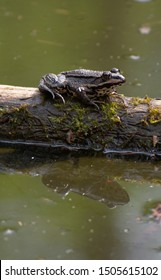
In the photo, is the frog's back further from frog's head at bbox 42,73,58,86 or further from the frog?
frog's head at bbox 42,73,58,86

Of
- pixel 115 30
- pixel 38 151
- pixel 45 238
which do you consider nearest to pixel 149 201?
pixel 45 238

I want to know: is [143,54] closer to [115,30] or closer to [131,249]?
[115,30]

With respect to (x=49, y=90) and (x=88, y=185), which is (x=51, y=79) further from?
(x=88, y=185)

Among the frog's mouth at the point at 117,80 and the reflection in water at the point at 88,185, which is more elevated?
the frog's mouth at the point at 117,80

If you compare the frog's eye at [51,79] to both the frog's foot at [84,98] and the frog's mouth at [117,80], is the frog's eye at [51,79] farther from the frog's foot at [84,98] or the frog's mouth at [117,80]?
the frog's mouth at [117,80]

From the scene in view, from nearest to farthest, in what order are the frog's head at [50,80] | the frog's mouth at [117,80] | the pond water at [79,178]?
1. the pond water at [79,178]
2. the frog's mouth at [117,80]
3. the frog's head at [50,80]

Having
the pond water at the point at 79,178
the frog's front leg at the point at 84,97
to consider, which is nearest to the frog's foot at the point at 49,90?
the frog's front leg at the point at 84,97

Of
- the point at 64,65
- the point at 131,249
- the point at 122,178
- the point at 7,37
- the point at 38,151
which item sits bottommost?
the point at 131,249

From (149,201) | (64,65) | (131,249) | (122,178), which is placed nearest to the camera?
(131,249)
